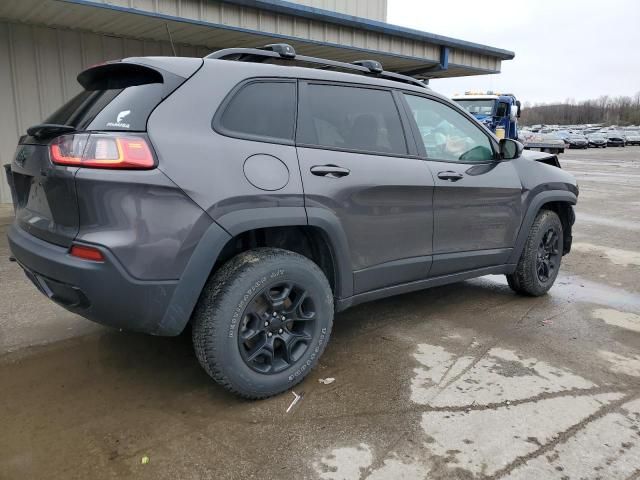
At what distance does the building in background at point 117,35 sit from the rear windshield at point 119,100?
4.92 m

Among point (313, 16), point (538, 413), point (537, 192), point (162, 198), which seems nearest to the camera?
point (162, 198)

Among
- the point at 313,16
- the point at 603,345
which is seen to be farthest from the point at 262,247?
the point at 313,16

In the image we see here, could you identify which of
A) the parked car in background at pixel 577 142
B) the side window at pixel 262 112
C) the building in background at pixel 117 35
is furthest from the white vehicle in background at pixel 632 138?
the side window at pixel 262 112

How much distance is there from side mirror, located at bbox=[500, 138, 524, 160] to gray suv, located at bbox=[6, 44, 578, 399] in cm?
57

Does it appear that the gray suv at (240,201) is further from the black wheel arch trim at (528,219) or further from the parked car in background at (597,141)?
the parked car in background at (597,141)

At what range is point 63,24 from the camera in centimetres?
828

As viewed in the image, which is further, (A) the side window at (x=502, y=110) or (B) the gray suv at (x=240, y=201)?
(A) the side window at (x=502, y=110)

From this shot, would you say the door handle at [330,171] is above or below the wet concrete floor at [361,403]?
above

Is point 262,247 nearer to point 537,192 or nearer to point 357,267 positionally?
point 357,267

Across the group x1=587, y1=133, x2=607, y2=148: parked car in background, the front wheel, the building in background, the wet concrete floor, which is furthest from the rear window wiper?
x1=587, y1=133, x2=607, y2=148: parked car in background

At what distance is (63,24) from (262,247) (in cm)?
744

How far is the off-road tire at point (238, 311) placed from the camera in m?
2.57

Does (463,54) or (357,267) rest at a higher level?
(463,54)

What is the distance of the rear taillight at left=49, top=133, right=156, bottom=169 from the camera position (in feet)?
7.69
